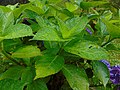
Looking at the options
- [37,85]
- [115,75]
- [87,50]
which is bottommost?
[115,75]

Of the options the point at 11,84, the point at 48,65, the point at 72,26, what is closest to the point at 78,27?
the point at 72,26

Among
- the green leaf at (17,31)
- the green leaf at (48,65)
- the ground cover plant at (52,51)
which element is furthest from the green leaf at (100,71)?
the green leaf at (17,31)

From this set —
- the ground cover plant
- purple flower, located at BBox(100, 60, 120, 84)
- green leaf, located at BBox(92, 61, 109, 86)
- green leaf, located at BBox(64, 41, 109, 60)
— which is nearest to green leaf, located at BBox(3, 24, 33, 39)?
the ground cover plant

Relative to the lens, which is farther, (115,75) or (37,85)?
(115,75)

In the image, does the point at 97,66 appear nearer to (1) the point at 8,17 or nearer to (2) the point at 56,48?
(2) the point at 56,48

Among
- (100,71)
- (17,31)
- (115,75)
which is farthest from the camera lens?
(115,75)

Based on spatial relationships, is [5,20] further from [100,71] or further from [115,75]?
[115,75]
